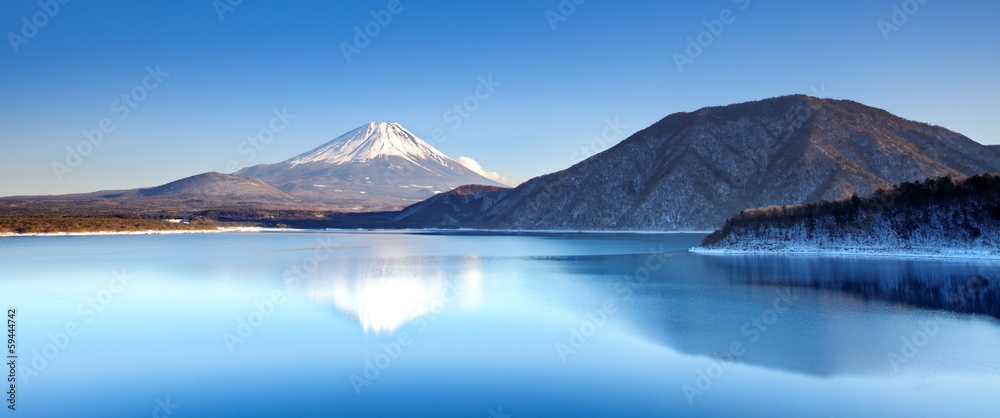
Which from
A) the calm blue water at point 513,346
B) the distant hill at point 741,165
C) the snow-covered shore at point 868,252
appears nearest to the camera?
the calm blue water at point 513,346

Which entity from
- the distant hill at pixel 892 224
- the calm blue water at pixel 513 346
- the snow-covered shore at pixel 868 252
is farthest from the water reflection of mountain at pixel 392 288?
the distant hill at pixel 892 224

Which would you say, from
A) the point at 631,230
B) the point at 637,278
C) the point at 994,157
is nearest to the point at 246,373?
the point at 637,278

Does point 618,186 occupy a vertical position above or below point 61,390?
above

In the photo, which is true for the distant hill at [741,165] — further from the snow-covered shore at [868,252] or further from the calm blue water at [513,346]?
the calm blue water at [513,346]

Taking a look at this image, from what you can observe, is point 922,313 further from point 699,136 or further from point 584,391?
point 699,136

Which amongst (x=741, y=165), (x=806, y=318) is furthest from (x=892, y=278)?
(x=741, y=165)

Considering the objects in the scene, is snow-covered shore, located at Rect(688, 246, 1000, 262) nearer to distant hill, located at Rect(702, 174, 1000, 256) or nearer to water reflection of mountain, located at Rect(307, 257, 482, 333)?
distant hill, located at Rect(702, 174, 1000, 256)
